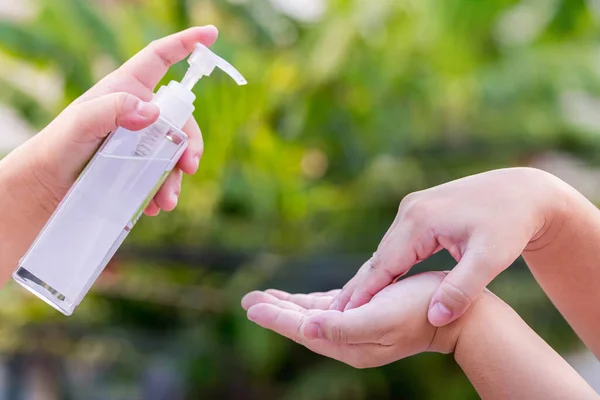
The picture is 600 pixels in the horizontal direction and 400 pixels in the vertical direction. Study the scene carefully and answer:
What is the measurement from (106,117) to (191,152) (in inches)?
5.0

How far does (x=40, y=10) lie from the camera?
5.04 feet

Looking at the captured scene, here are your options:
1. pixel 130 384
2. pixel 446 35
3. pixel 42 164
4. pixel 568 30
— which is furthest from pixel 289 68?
pixel 42 164

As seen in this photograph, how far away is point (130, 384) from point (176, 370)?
0.13 m

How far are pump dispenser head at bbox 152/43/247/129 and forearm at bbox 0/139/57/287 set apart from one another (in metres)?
0.14

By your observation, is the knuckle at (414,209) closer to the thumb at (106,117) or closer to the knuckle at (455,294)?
the knuckle at (455,294)

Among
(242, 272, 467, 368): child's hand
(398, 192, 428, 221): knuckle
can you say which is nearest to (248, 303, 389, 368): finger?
(242, 272, 467, 368): child's hand

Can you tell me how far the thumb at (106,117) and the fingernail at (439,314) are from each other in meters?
0.26

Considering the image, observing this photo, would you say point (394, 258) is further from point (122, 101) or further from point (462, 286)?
point (122, 101)

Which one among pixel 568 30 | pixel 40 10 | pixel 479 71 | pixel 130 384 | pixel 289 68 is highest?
pixel 568 30

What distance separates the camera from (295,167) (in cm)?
178

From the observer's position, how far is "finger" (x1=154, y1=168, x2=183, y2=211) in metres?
0.67

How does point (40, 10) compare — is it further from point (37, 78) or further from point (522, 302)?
point (522, 302)

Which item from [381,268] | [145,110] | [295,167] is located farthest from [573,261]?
[295,167]

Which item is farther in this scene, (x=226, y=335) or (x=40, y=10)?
(x=226, y=335)
